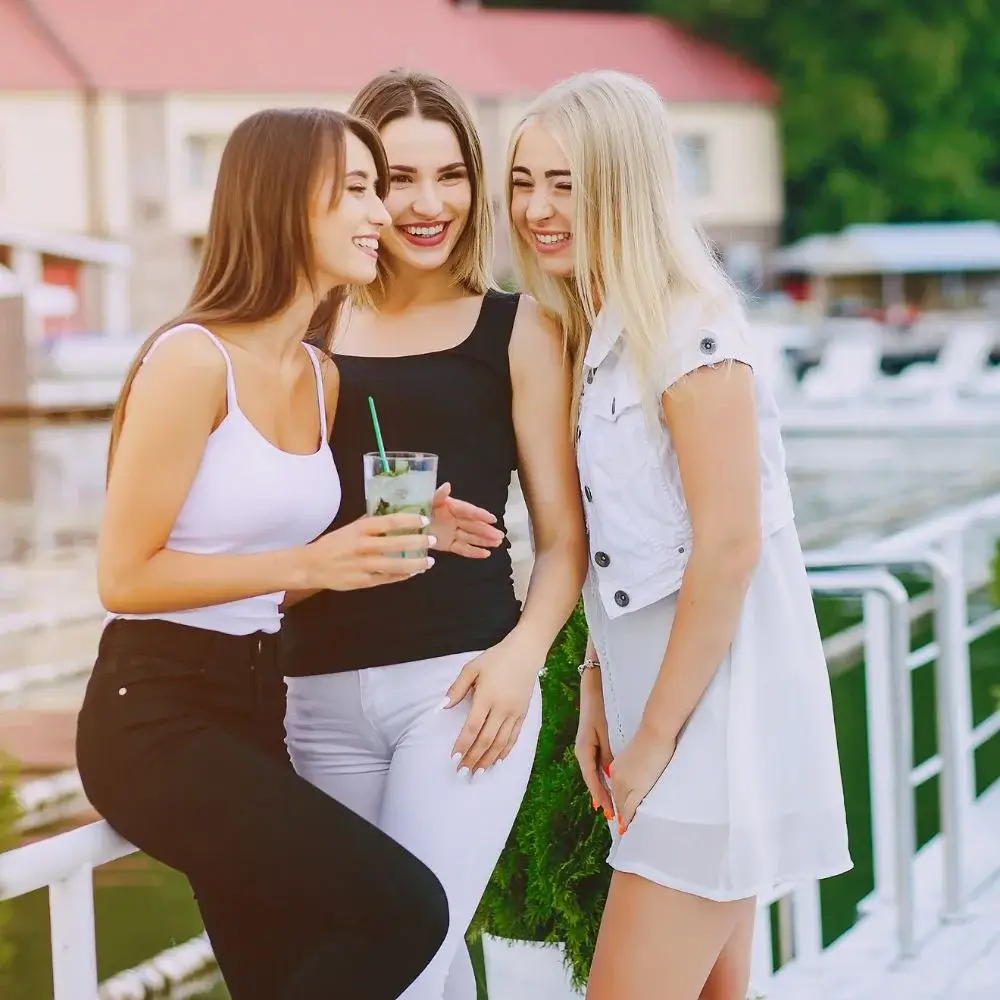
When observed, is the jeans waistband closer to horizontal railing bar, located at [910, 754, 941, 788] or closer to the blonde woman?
the blonde woman

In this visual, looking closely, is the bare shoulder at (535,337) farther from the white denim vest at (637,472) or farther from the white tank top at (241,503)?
the white tank top at (241,503)

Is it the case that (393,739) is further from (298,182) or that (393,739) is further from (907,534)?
(907,534)

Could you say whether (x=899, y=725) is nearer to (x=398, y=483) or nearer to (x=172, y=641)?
(x=398, y=483)

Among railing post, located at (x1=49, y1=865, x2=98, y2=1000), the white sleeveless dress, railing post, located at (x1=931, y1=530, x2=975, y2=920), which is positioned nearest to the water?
railing post, located at (x1=49, y1=865, x2=98, y2=1000)

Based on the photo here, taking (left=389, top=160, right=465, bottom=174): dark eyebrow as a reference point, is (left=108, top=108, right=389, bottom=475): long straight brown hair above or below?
below

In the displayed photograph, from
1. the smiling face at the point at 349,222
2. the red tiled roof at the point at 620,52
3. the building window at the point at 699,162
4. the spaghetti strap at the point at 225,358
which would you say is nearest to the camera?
the spaghetti strap at the point at 225,358

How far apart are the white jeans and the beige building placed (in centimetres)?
2543

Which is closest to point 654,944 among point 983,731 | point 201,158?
point 983,731

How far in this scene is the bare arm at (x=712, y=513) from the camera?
1.69 meters

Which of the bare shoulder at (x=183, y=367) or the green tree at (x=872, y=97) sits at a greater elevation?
the green tree at (x=872, y=97)

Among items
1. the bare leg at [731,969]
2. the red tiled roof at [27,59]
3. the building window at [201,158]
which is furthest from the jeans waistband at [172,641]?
the red tiled roof at [27,59]

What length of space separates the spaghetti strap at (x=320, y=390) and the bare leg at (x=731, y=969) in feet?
2.71

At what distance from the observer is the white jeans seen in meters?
1.82

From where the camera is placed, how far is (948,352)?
2006cm
